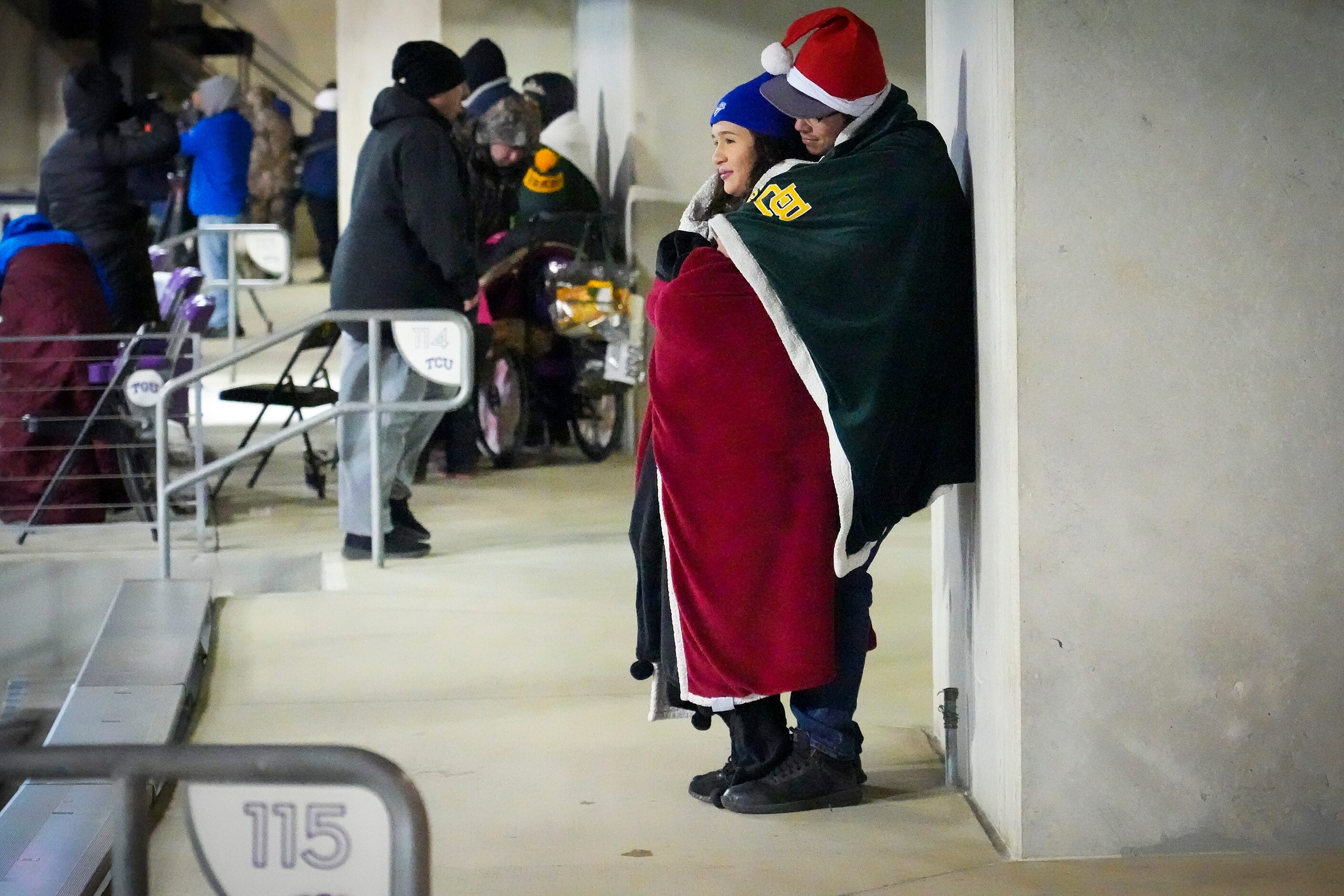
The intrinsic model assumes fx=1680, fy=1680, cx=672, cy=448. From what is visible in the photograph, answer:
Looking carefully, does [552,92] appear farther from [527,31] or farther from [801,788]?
[801,788]

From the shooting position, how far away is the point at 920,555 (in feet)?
20.2

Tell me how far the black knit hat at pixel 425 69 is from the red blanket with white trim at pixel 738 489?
2.96 metres

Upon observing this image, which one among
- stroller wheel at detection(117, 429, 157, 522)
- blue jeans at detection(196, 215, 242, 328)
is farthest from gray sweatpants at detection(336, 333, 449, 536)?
blue jeans at detection(196, 215, 242, 328)

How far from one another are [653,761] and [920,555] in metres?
2.57

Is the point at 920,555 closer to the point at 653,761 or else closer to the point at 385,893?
the point at 653,761

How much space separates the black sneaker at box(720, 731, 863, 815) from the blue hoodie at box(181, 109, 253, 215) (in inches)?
345

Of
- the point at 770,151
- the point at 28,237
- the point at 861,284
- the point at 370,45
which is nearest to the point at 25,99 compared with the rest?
the point at 370,45

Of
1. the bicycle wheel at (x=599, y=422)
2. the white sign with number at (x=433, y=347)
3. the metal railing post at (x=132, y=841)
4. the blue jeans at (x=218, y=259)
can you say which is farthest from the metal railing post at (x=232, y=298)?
the metal railing post at (x=132, y=841)

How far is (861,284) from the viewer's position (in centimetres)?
311

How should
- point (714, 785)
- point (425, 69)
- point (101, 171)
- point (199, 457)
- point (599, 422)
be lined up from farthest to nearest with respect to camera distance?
1. point (599, 422)
2. point (101, 171)
3. point (199, 457)
4. point (425, 69)
5. point (714, 785)

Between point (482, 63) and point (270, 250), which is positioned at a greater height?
point (482, 63)

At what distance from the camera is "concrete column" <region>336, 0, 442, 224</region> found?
432 inches

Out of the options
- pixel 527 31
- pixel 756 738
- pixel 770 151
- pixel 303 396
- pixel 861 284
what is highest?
pixel 527 31

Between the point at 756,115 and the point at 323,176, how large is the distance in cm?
958
